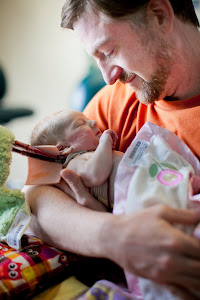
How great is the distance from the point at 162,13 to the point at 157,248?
0.85 meters

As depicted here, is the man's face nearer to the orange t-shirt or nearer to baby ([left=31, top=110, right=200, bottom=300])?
the orange t-shirt

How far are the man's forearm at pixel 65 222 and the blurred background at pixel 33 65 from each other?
1.02m

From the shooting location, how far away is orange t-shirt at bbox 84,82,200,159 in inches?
43.8

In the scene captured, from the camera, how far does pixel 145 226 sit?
0.69 m

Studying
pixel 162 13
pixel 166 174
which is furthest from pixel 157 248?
pixel 162 13

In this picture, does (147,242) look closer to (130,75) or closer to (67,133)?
(67,133)

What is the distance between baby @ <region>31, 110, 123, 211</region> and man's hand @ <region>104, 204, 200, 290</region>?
0.29m

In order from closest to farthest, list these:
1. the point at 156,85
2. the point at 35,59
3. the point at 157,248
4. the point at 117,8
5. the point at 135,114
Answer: the point at 157,248 → the point at 117,8 → the point at 156,85 → the point at 135,114 → the point at 35,59

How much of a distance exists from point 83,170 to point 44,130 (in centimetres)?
27

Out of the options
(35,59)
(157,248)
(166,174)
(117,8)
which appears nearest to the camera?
(157,248)

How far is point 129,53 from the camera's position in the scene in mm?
1158

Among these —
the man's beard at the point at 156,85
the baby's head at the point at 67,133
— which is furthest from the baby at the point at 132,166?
the man's beard at the point at 156,85

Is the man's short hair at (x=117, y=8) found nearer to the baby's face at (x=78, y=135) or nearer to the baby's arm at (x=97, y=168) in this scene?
the baby's face at (x=78, y=135)

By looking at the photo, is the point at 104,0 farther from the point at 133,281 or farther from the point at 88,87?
the point at 133,281
